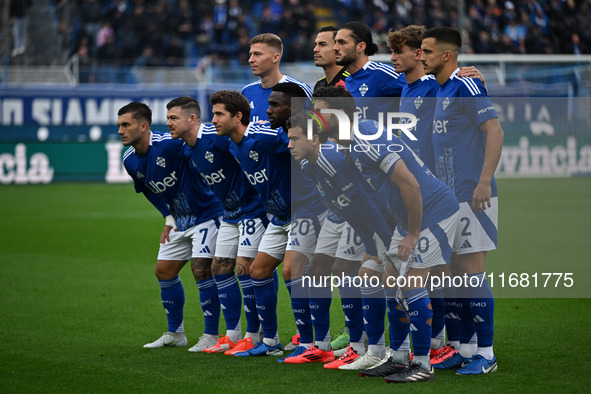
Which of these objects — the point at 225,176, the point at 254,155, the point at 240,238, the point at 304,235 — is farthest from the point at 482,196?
the point at 225,176

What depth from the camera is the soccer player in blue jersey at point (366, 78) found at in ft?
22.1

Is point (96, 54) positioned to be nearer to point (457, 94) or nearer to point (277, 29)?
point (277, 29)

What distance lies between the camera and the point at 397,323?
5578mm

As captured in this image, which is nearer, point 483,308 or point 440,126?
point 483,308

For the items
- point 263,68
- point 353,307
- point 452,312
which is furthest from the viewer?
point 263,68

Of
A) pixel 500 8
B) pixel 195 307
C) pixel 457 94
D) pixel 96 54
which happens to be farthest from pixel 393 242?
pixel 96 54

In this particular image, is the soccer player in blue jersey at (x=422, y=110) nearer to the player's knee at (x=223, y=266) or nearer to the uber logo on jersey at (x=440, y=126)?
the uber logo on jersey at (x=440, y=126)

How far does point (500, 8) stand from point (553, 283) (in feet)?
51.0

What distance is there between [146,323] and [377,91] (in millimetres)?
3117

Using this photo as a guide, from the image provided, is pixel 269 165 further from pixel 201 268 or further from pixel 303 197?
pixel 201 268

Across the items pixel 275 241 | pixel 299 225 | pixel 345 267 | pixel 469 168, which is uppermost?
pixel 469 168

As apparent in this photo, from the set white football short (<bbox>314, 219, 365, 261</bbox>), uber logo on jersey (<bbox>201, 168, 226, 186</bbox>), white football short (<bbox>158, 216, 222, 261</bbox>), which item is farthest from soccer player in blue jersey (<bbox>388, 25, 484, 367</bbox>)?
white football short (<bbox>158, 216, 222, 261</bbox>)

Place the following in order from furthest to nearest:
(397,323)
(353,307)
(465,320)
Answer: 1. (353,307)
2. (465,320)
3. (397,323)

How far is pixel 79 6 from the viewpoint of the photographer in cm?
2859
